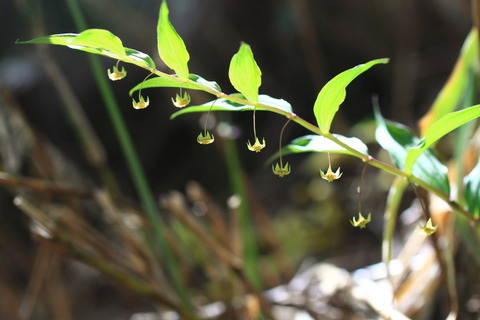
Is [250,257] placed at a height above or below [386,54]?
below

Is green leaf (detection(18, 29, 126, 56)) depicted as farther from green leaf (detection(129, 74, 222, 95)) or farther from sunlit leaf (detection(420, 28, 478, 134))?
sunlit leaf (detection(420, 28, 478, 134))

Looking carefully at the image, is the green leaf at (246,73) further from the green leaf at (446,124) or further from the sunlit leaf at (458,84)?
the sunlit leaf at (458,84)

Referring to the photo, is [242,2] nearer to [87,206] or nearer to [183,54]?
[87,206]

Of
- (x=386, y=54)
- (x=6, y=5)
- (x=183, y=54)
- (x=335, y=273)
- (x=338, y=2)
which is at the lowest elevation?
(x=183, y=54)

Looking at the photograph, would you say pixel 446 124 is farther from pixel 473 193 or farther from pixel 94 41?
pixel 94 41

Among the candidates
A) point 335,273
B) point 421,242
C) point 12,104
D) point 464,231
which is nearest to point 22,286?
point 12,104

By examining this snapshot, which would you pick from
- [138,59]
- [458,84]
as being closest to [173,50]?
[138,59]
